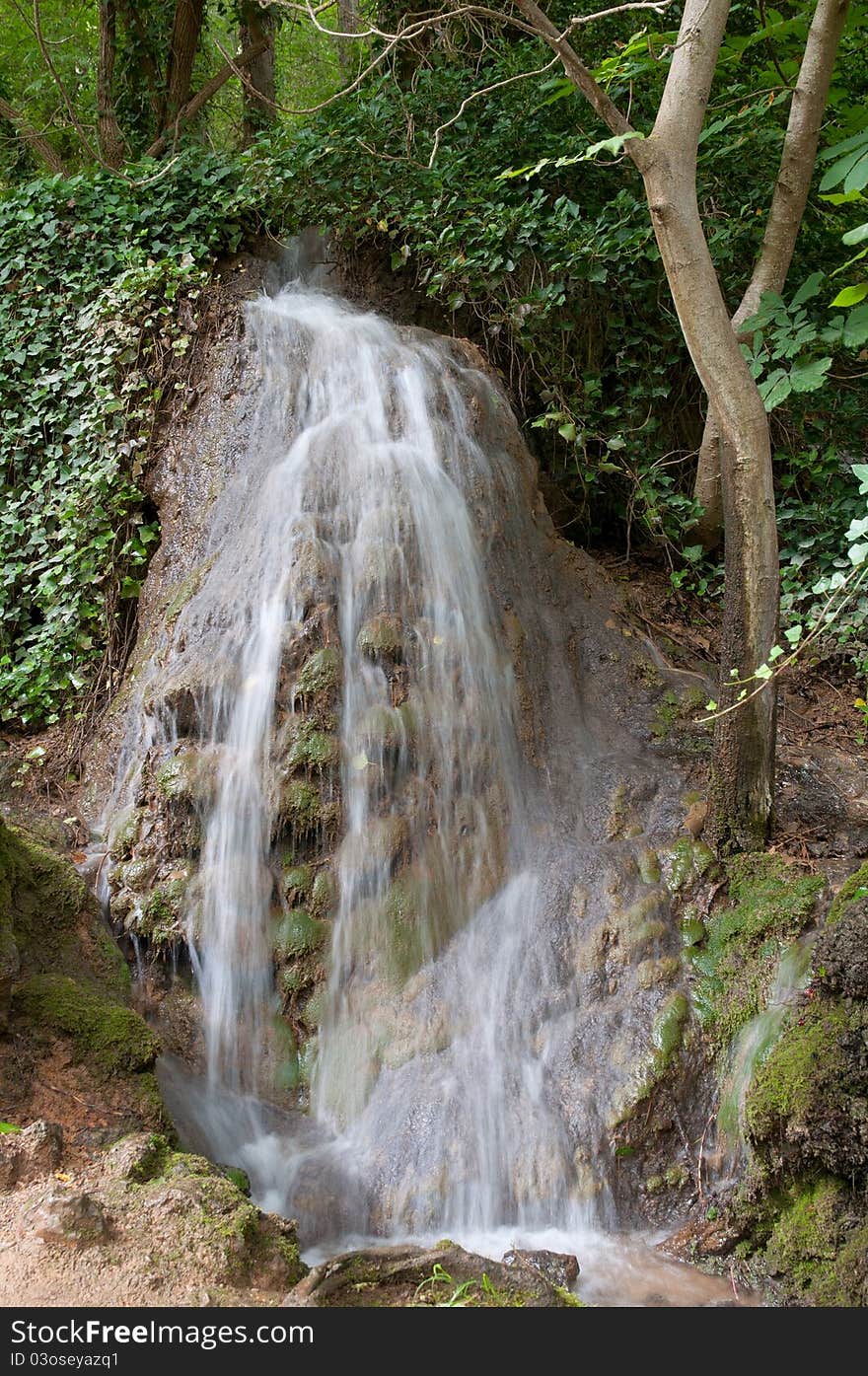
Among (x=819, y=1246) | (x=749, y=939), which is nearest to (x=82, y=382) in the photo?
(x=749, y=939)

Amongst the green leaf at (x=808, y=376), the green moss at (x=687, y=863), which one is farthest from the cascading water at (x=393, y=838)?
the green leaf at (x=808, y=376)

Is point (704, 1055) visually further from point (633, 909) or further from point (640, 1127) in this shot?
point (633, 909)

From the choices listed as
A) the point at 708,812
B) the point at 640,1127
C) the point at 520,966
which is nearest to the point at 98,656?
the point at 520,966

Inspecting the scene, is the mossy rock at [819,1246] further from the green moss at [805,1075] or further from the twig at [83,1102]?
the twig at [83,1102]

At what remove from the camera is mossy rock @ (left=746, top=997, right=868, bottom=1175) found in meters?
3.46

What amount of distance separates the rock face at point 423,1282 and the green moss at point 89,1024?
1329 millimetres

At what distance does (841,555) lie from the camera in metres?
6.63

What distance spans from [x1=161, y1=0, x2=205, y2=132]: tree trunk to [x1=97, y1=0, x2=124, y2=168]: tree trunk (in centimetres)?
51

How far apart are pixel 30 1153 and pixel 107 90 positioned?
9526mm

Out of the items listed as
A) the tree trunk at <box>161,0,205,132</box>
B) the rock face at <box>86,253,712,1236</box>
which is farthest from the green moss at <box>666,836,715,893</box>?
the tree trunk at <box>161,0,205,132</box>

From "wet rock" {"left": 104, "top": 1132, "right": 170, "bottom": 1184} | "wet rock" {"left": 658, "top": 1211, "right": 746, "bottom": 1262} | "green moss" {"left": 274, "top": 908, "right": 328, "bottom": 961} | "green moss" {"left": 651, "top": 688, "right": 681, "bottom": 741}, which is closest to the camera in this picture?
"wet rock" {"left": 104, "top": 1132, "right": 170, "bottom": 1184}

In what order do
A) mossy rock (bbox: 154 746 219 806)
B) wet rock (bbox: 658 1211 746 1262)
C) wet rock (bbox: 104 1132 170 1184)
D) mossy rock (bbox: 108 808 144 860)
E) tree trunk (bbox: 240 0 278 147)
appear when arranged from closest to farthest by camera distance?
1. wet rock (bbox: 104 1132 170 1184)
2. wet rock (bbox: 658 1211 746 1262)
3. mossy rock (bbox: 154 746 219 806)
4. mossy rock (bbox: 108 808 144 860)
5. tree trunk (bbox: 240 0 278 147)

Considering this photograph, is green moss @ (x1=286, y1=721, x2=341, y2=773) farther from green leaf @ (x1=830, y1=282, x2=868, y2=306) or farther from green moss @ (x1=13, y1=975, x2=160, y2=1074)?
green leaf @ (x1=830, y1=282, x2=868, y2=306)

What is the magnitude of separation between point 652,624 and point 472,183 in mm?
3615
